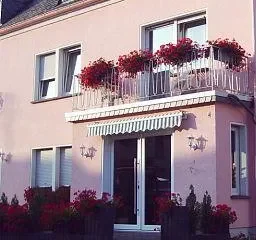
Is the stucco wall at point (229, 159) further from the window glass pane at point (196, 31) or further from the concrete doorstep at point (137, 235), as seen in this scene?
the window glass pane at point (196, 31)

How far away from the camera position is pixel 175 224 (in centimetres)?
1197

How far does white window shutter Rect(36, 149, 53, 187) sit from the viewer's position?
1922cm

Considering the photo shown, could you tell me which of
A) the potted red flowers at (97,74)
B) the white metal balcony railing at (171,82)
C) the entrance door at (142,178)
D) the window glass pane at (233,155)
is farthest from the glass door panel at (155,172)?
the potted red flowers at (97,74)

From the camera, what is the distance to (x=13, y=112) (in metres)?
20.9

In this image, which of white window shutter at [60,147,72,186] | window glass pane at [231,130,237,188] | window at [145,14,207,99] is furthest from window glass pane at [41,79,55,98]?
window glass pane at [231,130,237,188]

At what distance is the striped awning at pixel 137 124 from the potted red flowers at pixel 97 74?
1.14 m

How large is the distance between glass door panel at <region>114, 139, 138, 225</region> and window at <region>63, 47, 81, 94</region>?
389cm

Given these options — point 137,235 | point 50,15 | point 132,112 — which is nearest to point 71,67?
point 50,15

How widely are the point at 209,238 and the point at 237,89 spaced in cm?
415

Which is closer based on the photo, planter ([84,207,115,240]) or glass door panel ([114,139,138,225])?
planter ([84,207,115,240])

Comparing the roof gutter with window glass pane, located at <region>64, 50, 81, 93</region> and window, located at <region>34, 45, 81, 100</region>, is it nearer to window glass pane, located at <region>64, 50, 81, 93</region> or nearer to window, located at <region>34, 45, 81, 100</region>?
window, located at <region>34, 45, 81, 100</region>

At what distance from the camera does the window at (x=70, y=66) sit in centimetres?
1914

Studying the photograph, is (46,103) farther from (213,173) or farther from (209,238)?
(209,238)

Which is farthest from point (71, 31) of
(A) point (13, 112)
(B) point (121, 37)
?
(A) point (13, 112)
